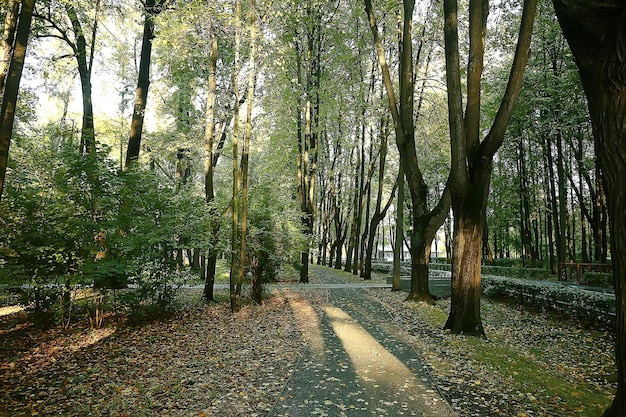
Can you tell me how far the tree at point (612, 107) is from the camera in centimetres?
335

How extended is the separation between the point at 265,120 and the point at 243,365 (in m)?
16.0

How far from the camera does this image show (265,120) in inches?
808

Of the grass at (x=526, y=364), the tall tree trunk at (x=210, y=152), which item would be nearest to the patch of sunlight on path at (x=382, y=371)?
the grass at (x=526, y=364)

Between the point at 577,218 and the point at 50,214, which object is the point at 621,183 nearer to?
the point at 50,214

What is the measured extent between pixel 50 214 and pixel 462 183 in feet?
28.7

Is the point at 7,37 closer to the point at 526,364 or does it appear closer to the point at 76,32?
the point at 76,32

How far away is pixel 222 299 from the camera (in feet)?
41.9

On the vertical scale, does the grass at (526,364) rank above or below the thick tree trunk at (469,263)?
below

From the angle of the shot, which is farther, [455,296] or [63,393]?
[455,296]

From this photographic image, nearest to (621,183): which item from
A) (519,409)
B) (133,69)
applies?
(519,409)

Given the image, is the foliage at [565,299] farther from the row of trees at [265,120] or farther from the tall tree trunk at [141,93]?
the tall tree trunk at [141,93]

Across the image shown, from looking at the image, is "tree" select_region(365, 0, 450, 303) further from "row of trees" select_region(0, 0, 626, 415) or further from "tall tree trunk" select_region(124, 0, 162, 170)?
"tall tree trunk" select_region(124, 0, 162, 170)

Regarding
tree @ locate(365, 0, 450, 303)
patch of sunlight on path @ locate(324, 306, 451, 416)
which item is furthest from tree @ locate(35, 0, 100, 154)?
patch of sunlight on path @ locate(324, 306, 451, 416)

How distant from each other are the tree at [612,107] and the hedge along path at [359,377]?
2037mm
